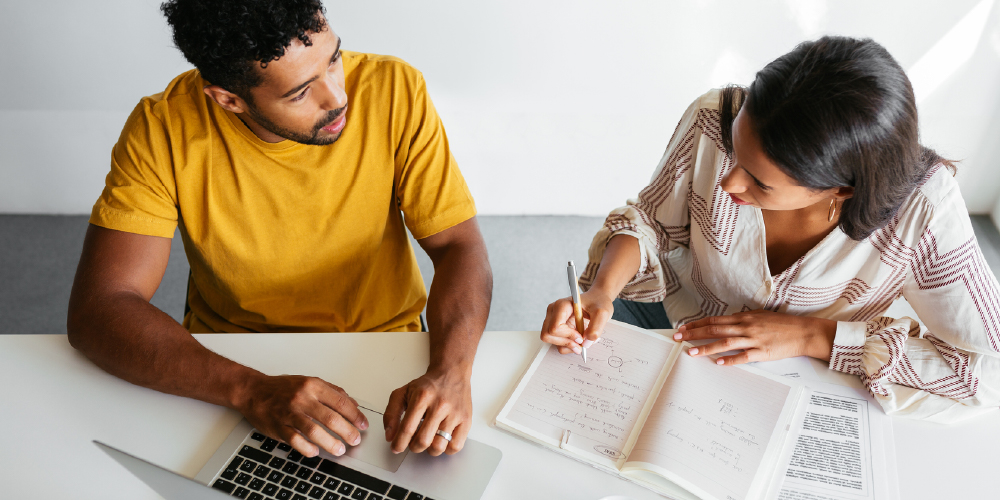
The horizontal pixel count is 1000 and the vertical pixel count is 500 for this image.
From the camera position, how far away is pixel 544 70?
2.11 metres

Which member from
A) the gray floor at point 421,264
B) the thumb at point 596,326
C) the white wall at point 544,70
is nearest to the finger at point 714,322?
the thumb at point 596,326

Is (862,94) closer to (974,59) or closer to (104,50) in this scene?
(974,59)

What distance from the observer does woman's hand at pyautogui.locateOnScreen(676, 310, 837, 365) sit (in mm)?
1019

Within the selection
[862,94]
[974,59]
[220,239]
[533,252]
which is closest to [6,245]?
[220,239]

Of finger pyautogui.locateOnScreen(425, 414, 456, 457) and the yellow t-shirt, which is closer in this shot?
finger pyautogui.locateOnScreen(425, 414, 456, 457)

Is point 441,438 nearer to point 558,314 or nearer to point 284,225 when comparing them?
point 558,314

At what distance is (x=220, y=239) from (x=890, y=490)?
43.9 inches

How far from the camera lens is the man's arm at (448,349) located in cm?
90

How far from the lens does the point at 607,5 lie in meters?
1.95

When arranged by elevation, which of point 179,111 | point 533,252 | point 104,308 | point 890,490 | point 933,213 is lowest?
point 533,252

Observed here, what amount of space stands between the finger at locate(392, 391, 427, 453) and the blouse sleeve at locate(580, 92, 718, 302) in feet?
1.72

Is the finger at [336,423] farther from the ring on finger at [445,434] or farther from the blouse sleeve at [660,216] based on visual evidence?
the blouse sleeve at [660,216]

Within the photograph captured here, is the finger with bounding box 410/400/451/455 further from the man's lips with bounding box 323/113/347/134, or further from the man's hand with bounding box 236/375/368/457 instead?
A: the man's lips with bounding box 323/113/347/134

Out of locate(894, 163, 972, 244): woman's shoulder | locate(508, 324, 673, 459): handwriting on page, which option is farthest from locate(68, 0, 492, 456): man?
locate(894, 163, 972, 244): woman's shoulder
